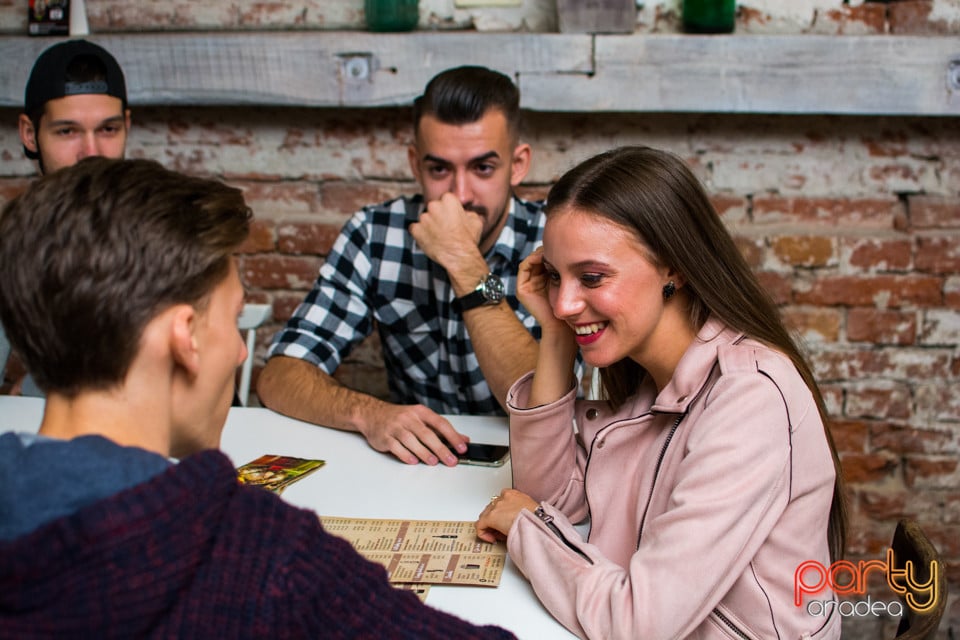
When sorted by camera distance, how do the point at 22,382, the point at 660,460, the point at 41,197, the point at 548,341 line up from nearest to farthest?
the point at 41,197 → the point at 660,460 → the point at 548,341 → the point at 22,382

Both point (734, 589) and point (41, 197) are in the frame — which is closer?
point (41, 197)

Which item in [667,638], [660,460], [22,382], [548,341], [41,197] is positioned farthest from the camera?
[22,382]

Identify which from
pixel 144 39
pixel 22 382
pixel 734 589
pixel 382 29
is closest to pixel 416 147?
pixel 382 29

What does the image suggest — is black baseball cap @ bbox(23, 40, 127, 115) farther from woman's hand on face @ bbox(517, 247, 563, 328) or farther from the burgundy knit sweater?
the burgundy knit sweater

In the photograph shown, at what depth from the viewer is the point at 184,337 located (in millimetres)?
886

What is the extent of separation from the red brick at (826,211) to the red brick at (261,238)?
1387 millimetres

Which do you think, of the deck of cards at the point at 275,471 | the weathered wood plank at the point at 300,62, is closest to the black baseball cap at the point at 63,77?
the weathered wood plank at the point at 300,62

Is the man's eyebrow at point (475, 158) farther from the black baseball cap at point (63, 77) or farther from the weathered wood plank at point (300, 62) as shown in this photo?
Result: the black baseball cap at point (63, 77)

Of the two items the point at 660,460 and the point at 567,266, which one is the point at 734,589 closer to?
the point at 660,460

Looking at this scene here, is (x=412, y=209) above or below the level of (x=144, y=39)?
below

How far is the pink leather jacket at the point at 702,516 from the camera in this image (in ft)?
3.55

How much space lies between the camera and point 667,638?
108 centimetres

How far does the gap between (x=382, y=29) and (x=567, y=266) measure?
4.53 feet

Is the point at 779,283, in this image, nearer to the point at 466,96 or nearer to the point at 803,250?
the point at 803,250
